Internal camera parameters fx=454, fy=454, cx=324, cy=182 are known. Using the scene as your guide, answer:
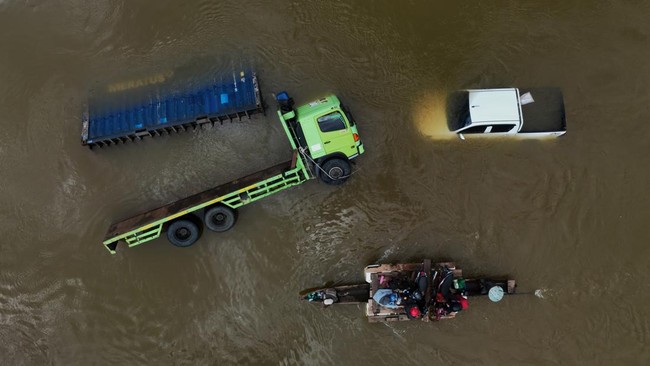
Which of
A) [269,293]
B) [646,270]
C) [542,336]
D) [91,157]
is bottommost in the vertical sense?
[542,336]

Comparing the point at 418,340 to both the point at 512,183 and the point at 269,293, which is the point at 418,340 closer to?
the point at 269,293

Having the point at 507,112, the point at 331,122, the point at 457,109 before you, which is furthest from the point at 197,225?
the point at 507,112

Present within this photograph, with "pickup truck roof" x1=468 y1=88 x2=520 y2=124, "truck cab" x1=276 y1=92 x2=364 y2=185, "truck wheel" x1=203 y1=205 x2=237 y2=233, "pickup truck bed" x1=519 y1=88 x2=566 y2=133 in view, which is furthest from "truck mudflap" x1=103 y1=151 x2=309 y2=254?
"pickup truck bed" x1=519 y1=88 x2=566 y2=133

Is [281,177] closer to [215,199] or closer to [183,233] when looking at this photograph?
[215,199]

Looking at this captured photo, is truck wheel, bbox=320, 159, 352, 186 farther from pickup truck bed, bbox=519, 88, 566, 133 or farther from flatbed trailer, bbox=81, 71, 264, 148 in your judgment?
pickup truck bed, bbox=519, 88, 566, 133

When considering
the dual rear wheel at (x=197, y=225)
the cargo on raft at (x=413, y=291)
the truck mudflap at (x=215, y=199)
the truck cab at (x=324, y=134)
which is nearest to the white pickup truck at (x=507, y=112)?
the truck cab at (x=324, y=134)

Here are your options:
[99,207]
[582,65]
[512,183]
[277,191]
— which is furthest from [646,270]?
[99,207]
